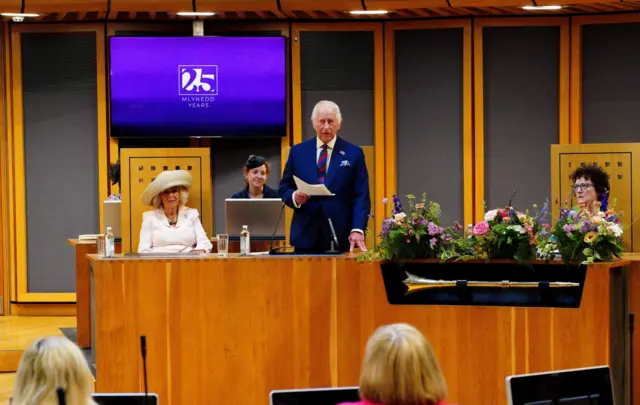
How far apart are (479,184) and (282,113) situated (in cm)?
182

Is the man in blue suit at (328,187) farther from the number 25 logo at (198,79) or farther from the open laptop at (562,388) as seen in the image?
the number 25 logo at (198,79)

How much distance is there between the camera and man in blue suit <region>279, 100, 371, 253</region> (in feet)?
17.8

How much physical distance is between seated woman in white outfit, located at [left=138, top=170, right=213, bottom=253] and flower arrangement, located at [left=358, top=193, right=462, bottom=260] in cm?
136

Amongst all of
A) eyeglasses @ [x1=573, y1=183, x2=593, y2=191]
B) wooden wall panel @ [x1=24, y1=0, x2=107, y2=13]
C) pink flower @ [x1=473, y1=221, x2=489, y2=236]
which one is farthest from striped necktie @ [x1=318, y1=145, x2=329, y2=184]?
wooden wall panel @ [x1=24, y1=0, x2=107, y2=13]

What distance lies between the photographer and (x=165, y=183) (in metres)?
5.77

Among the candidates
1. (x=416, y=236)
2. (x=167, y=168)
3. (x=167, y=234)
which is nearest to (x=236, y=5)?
(x=167, y=168)

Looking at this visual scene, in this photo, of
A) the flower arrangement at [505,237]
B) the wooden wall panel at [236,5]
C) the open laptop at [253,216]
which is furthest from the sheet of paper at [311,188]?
the wooden wall panel at [236,5]

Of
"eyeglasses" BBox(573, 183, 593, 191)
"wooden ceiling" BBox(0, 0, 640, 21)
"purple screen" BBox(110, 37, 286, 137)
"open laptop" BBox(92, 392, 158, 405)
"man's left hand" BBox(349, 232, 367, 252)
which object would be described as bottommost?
"open laptop" BBox(92, 392, 158, 405)

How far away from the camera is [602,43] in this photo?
27.7 ft

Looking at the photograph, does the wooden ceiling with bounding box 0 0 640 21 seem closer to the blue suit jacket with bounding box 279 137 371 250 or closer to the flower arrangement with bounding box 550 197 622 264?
the blue suit jacket with bounding box 279 137 371 250

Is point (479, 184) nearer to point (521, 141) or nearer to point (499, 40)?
Result: point (521, 141)

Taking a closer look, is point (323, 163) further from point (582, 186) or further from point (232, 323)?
point (582, 186)

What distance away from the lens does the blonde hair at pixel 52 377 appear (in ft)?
7.29

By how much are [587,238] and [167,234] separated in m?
2.44
